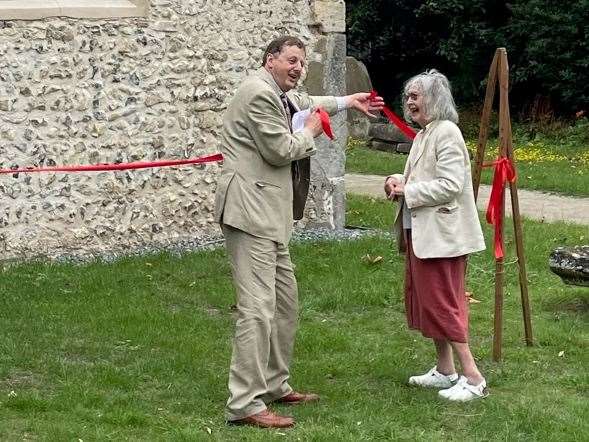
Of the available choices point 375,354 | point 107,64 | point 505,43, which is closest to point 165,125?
point 107,64

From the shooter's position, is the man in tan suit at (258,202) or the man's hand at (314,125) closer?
the man in tan suit at (258,202)

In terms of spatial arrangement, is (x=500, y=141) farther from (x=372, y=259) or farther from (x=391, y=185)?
(x=372, y=259)

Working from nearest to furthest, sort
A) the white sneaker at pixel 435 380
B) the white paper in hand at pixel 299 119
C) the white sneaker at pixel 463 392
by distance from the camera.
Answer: the white paper in hand at pixel 299 119, the white sneaker at pixel 463 392, the white sneaker at pixel 435 380

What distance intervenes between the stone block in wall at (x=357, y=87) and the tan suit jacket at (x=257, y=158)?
15166 millimetres

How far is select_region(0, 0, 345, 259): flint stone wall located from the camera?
1019 centimetres

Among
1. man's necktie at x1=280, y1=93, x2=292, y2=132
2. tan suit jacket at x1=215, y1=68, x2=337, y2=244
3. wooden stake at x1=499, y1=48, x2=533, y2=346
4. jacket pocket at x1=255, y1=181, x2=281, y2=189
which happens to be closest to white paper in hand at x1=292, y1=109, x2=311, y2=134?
man's necktie at x1=280, y1=93, x2=292, y2=132

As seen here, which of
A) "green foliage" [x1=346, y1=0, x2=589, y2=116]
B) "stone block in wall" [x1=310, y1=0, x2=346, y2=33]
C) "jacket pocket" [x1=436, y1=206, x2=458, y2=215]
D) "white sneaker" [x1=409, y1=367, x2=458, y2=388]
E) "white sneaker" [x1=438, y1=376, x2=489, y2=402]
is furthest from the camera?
"green foliage" [x1=346, y1=0, x2=589, y2=116]

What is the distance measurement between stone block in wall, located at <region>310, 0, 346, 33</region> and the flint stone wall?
0.02 metres

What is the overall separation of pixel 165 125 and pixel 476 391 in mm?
5279

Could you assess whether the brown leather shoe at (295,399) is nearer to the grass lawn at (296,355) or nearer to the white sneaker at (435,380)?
the grass lawn at (296,355)

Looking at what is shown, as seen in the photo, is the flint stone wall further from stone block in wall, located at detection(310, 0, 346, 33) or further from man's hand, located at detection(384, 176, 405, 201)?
man's hand, located at detection(384, 176, 405, 201)

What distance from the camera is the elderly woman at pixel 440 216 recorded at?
6242mm

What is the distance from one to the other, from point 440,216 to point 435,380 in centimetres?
98

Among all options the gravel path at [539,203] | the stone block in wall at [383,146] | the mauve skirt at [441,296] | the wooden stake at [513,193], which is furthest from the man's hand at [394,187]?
the stone block in wall at [383,146]
